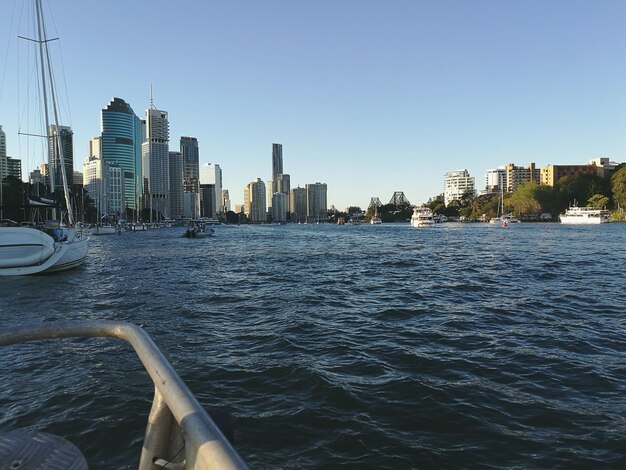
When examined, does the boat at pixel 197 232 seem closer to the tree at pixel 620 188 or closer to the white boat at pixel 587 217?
the white boat at pixel 587 217

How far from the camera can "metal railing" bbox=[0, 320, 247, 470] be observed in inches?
68.0

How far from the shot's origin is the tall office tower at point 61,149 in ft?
139

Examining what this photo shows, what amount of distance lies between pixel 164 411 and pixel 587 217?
17213cm

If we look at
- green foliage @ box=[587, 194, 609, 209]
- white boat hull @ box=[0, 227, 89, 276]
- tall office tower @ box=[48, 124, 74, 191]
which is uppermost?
tall office tower @ box=[48, 124, 74, 191]

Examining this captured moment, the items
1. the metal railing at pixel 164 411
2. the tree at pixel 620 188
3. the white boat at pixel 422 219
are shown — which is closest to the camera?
the metal railing at pixel 164 411

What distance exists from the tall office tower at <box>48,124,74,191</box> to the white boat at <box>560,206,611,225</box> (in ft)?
501

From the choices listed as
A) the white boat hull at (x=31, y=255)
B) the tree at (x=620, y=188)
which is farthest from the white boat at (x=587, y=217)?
the white boat hull at (x=31, y=255)

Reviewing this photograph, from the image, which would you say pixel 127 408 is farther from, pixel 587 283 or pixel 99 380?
pixel 587 283

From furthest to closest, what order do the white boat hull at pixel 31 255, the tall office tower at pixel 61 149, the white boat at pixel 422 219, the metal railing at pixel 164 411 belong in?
the white boat at pixel 422 219, the tall office tower at pixel 61 149, the white boat hull at pixel 31 255, the metal railing at pixel 164 411

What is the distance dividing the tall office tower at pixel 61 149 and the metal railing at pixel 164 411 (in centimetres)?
4245

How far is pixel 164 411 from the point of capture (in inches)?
108

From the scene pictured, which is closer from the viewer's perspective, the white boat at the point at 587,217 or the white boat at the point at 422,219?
the white boat at the point at 587,217

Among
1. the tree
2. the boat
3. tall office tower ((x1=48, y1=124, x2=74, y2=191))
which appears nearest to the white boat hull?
tall office tower ((x1=48, y1=124, x2=74, y2=191))

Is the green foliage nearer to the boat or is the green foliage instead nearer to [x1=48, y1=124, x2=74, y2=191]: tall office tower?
the boat
